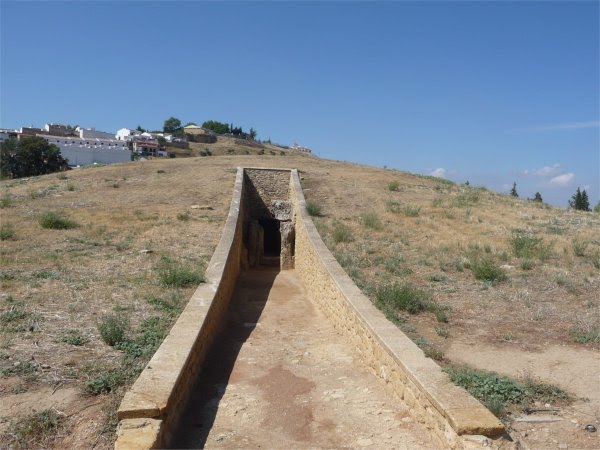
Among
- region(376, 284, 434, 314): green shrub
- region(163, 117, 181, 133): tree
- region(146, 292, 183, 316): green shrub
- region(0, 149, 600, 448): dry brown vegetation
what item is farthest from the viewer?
region(163, 117, 181, 133): tree

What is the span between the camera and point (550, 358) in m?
6.21

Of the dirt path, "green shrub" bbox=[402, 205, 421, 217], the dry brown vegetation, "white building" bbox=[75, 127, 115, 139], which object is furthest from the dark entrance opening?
"white building" bbox=[75, 127, 115, 139]

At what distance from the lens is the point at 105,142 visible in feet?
226

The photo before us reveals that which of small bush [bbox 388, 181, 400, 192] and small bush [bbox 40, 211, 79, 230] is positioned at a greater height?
small bush [bbox 388, 181, 400, 192]

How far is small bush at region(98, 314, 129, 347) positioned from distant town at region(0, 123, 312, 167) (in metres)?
49.9

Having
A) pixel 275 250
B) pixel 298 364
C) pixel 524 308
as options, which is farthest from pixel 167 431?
pixel 275 250

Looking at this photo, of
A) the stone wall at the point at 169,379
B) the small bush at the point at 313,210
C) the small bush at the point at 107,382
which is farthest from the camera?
the small bush at the point at 313,210

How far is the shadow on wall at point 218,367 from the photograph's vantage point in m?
4.46

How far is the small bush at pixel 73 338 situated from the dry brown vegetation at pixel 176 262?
0.02 m

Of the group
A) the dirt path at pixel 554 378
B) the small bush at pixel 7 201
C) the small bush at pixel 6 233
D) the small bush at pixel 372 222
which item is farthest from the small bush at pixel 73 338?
the small bush at pixel 7 201

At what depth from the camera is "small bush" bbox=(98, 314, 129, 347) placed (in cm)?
573

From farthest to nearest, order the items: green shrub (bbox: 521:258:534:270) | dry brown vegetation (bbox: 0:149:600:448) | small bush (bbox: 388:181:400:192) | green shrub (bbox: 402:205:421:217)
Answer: small bush (bbox: 388:181:400:192), green shrub (bbox: 402:205:421:217), green shrub (bbox: 521:258:534:270), dry brown vegetation (bbox: 0:149:600:448)

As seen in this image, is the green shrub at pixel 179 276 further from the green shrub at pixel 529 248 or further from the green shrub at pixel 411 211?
the green shrub at pixel 411 211

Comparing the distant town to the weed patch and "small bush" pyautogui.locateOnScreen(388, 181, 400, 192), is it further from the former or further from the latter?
the weed patch
